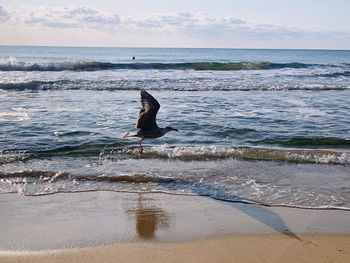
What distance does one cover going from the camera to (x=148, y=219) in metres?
5.23

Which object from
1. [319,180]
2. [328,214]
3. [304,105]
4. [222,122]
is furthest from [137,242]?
[304,105]

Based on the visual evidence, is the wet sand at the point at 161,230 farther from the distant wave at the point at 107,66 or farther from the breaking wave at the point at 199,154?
the distant wave at the point at 107,66

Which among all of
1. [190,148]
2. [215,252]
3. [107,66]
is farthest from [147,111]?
[107,66]

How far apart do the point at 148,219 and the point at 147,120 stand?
316 cm

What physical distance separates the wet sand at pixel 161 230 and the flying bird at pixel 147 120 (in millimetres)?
2180

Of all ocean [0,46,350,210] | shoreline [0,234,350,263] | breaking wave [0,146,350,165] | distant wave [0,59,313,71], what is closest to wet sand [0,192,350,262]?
shoreline [0,234,350,263]

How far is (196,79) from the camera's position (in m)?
23.3

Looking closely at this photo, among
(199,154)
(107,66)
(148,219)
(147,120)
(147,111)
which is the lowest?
(148,219)

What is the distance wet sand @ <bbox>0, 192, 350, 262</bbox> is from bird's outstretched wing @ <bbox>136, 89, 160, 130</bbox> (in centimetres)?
218

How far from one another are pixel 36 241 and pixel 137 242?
1142 mm

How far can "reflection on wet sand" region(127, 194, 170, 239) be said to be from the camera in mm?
4855

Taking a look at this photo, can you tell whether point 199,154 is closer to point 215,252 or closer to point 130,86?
point 215,252

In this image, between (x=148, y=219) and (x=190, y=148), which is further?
(x=190, y=148)

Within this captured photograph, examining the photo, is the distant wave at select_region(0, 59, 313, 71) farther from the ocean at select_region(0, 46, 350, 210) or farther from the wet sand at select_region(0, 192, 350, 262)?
the wet sand at select_region(0, 192, 350, 262)
